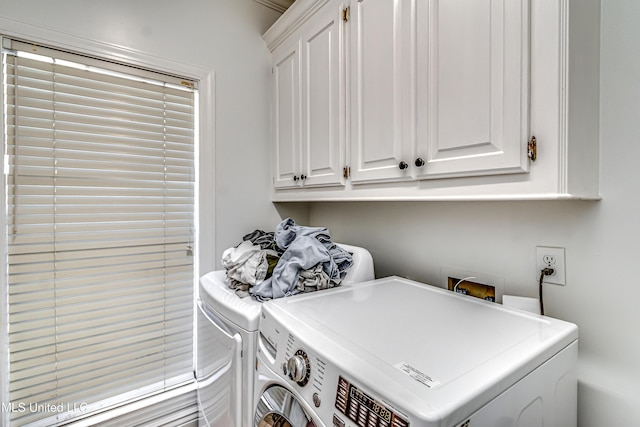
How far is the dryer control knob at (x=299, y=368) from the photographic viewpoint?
70 centimetres

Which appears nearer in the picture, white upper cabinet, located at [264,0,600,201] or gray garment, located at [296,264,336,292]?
white upper cabinet, located at [264,0,600,201]

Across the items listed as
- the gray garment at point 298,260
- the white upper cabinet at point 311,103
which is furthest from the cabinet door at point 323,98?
the gray garment at point 298,260

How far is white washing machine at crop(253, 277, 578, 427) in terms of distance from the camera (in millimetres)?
531

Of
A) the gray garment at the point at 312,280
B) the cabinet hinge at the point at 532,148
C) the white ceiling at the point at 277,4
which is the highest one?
the white ceiling at the point at 277,4

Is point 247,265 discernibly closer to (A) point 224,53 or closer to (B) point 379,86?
(B) point 379,86

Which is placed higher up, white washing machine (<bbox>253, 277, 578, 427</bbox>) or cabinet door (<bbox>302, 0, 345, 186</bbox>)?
cabinet door (<bbox>302, 0, 345, 186</bbox>)

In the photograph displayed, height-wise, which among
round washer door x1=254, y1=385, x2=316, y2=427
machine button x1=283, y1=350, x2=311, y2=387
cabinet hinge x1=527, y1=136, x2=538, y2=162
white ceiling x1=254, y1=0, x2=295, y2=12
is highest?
white ceiling x1=254, y1=0, x2=295, y2=12

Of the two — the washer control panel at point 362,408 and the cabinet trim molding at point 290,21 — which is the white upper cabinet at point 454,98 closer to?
the cabinet trim molding at point 290,21

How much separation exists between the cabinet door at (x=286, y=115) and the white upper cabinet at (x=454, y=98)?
167 mm

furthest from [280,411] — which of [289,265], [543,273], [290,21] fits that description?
[290,21]

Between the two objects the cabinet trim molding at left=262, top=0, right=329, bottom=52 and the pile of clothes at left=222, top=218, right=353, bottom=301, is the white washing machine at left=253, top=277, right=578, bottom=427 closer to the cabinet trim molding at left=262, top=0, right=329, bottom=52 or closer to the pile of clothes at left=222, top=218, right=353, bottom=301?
the pile of clothes at left=222, top=218, right=353, bottom=301

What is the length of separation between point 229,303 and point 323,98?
1027 millimetres

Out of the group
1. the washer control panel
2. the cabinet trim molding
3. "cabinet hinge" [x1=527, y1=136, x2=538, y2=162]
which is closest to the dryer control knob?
the washer control panel

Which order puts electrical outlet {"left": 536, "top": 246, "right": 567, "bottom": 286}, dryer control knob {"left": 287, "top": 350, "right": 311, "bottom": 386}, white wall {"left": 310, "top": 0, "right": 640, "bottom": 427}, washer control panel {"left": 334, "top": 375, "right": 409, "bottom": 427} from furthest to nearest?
1. electrical outlet {"left": 536, "top": 246, "right": 567, "bottom": 286}
2. white wall {"left": 310, "top": 0, "right": 640, "bottom": 427}
3. dryer control knob {"left": 287, "top": 350, "right": 311, "bottom": 386}
4. washer control panel {"left": 334, "top": 375, "right": 409, "bottom": 427}
